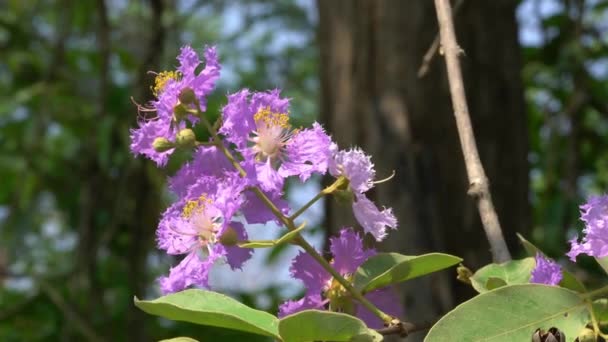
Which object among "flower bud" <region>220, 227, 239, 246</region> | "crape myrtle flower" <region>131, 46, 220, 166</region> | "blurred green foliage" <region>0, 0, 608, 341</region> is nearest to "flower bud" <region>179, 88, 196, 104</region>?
"crape myrtle flower" <region>131, 46, 220, 166</region>

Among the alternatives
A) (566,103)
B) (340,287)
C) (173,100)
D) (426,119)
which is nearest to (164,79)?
(173,100)

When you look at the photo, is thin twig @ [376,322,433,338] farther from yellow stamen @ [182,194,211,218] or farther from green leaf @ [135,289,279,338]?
yellow stamen @ [182,194,211,218]

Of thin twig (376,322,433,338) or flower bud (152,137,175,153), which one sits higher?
flower bud (152,137,175,153)

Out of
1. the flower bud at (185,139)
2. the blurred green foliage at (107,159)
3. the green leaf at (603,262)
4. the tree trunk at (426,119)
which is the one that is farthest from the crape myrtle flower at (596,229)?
the blurred green foliage at (107,159)

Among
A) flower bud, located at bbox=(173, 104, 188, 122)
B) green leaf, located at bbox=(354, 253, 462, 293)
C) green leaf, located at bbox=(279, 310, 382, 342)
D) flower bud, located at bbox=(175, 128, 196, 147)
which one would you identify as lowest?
green leaf, located at bbox=(279, 310, 382, 342)

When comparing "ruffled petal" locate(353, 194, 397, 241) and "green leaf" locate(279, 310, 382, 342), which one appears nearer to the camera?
"green leaf" locate(279, 310, 382, 342)

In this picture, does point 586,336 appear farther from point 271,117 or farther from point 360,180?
point 271,117

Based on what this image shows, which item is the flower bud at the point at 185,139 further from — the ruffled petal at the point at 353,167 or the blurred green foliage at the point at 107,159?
the blurred green foliage at the point at 107,159
